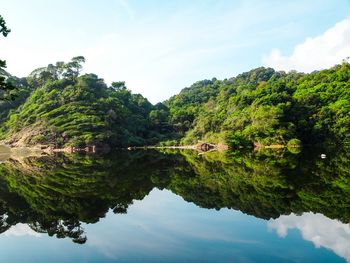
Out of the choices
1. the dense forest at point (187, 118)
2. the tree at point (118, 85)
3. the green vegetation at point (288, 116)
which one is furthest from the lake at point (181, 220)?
the tree at point (118, 85)

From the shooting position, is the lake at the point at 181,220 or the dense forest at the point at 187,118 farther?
the dense forest at the point at 187,118

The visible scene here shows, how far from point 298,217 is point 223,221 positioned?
390 centimetres

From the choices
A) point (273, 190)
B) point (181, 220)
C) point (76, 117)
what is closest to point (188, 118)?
point (76, 117)

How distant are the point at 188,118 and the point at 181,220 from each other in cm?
11212

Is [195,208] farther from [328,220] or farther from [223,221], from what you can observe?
[328,220]

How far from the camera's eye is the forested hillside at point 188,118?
9062 cm

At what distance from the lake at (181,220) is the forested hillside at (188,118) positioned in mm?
59989

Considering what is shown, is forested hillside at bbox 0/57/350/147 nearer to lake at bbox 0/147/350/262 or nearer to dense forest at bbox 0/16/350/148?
dense forest at bbox 0/16/350/148

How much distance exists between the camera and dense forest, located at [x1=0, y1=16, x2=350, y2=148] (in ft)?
297

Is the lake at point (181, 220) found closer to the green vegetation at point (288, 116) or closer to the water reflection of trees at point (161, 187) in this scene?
the water reflection of trees at point (161, 187)

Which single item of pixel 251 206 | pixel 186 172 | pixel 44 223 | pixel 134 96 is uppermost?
pixel 134 96

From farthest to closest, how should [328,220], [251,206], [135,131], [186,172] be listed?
[135,131] → [186,172] → [251,206] → [328,220]

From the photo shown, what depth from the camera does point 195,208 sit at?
909 inches

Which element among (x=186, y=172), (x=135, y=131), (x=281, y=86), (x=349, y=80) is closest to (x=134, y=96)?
(x=135, y=131)
